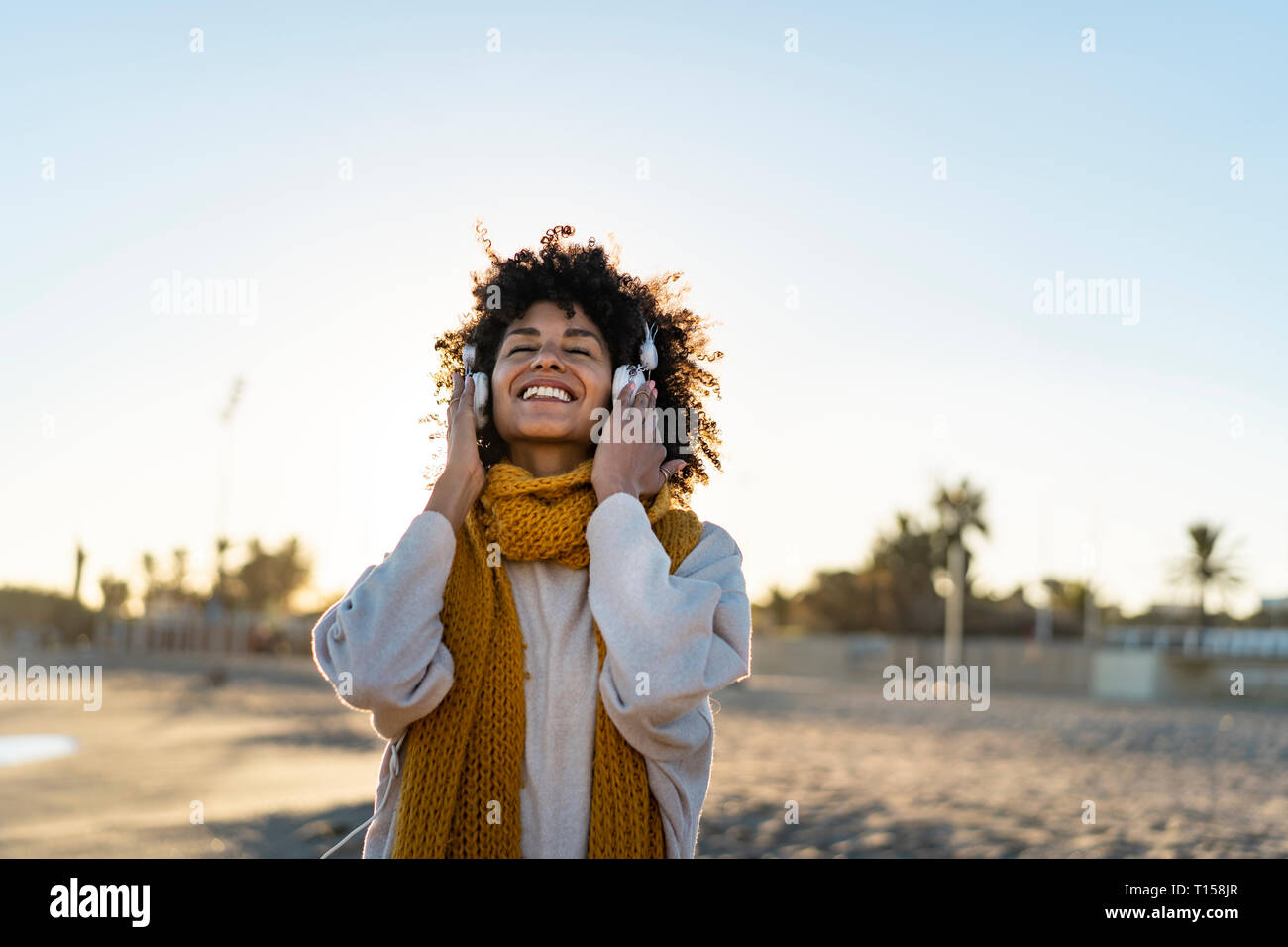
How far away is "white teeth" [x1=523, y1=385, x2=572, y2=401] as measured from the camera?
230cm

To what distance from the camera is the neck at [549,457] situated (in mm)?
2354

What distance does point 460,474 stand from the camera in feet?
7.27

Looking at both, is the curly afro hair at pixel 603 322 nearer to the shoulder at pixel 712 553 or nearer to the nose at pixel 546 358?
the nose at pixel 546 358

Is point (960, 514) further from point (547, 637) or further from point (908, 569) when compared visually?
point (547, 637)

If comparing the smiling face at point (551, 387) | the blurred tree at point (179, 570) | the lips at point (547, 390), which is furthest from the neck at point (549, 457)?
the blurred tree at point (179, 570)

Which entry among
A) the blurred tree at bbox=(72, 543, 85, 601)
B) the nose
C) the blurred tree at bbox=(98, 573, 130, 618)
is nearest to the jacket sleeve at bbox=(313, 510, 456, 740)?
the nose

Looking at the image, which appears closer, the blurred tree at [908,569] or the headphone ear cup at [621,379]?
the headphone ear cup at [621,379]

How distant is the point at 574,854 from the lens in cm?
206

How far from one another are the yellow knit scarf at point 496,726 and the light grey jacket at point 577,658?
0.04m

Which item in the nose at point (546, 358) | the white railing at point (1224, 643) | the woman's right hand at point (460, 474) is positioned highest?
the nose at point (546, 358)

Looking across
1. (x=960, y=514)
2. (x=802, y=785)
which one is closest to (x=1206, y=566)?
(x=960, y=514)
